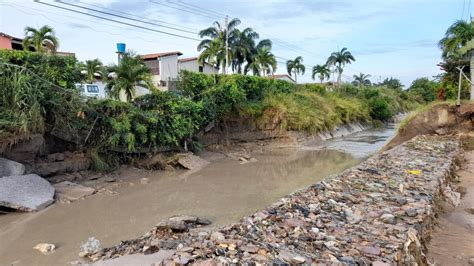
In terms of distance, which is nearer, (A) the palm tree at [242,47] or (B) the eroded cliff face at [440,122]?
(B) the eroded cliff face at [440,122]

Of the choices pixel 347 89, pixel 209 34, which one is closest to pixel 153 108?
pixel 209 34

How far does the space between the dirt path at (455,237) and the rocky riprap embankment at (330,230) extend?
273mm

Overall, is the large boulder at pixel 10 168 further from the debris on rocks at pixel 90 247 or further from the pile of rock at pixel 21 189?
the debris on rocks at pixel 90 247

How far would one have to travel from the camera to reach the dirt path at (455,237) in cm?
462

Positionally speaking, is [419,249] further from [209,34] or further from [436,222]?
[209,34]

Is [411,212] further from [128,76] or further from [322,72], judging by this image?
[322,72]

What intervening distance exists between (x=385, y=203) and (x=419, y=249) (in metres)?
1.12

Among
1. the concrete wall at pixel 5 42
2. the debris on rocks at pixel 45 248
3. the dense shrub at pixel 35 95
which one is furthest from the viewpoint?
the concrete wall at pixel 5 42

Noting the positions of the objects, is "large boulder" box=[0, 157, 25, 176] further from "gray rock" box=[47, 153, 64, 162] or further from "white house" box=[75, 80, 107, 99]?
"white house" box=[75, 80, 107, 99]

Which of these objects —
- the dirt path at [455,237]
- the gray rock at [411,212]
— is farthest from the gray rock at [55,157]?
the dirt path at [455,237]

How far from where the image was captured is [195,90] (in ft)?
52.0

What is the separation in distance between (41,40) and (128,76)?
33.2 feet

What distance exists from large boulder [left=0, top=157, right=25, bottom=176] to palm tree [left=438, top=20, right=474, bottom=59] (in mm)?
19374

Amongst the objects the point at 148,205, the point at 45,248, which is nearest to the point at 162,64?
the point at 148,205
